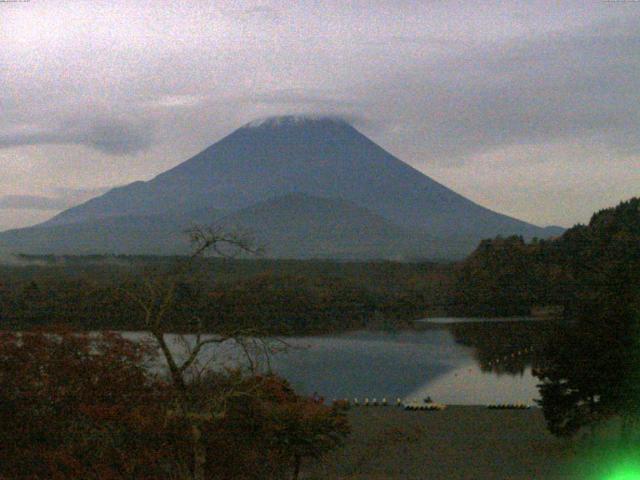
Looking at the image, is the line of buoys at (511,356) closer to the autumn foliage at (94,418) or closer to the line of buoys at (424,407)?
the line of buoys at (424,407)

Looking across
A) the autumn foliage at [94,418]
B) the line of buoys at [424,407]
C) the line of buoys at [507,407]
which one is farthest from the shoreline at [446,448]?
the autumn foliage at [94,418]

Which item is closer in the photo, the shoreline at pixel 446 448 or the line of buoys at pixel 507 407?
the shoreline at pixel 446 448

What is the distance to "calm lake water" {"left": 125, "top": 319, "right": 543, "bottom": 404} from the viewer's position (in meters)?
32.0

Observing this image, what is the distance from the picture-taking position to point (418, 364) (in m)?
41.2

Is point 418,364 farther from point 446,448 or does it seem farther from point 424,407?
point 446,448

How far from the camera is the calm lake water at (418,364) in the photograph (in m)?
32.0

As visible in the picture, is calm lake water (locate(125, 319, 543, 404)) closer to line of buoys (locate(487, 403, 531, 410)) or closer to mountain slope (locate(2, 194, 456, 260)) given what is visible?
line of buoys (locate(487, 403, 531, 410))

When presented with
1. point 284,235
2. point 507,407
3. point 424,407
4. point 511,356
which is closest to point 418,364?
point 511,356

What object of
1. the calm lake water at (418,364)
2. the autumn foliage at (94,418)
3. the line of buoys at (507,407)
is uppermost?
the autumn foliage at (94,418)

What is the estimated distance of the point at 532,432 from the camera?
805 inches

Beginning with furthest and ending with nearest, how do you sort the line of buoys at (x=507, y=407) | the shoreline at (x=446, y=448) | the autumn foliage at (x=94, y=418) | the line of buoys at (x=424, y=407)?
the line of buoys at (x=507, y=407)
the line of buoys at (x=424, y=407)
the shoreline at (x=446, y=448)
the autumn foliage at (x=94, y=418)

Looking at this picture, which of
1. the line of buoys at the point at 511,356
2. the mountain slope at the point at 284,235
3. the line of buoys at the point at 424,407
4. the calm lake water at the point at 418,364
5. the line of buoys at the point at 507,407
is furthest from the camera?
the mountain slope at the point at 284,235

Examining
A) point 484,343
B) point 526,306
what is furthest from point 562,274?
point 484,343

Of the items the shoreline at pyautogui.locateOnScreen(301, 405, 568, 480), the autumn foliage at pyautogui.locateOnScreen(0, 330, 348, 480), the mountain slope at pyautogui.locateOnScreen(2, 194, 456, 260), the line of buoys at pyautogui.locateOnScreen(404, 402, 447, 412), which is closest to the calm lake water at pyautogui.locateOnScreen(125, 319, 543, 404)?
the line of buoys at pyautogui.locateOnScreen(404, 402, 447, 412)
